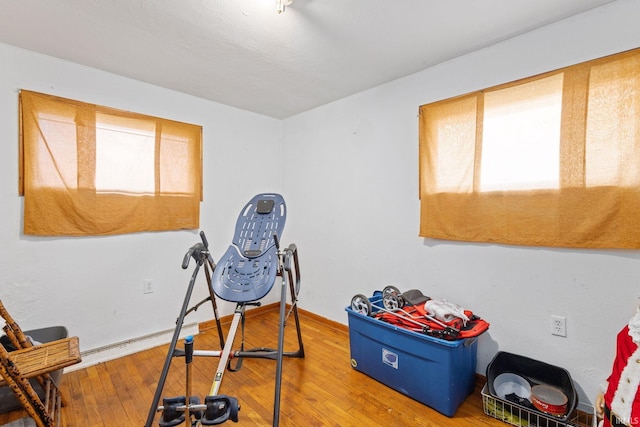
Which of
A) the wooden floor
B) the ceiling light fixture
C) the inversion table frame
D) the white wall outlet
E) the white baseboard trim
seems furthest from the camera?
the white wall outlet

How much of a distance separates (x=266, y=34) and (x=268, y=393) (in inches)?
93.4

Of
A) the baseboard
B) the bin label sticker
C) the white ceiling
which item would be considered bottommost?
the baseboard

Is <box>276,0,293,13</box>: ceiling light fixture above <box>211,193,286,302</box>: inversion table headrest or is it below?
above

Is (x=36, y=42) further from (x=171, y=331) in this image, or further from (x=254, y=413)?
(x=254, y=413)

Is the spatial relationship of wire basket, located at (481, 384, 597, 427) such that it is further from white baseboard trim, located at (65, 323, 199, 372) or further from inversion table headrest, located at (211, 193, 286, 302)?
white baseboard trim, located at (65, 323, 199, 372)

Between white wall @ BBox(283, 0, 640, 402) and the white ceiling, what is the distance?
0.17 m

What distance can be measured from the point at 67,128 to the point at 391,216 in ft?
8.80

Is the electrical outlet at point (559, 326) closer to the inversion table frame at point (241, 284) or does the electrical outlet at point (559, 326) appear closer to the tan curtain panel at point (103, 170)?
the inversion table frame at point (241, 284)

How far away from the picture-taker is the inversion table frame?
1280 mm

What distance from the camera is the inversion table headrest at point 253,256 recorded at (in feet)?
6.57

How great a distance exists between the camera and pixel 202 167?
10.00 ft

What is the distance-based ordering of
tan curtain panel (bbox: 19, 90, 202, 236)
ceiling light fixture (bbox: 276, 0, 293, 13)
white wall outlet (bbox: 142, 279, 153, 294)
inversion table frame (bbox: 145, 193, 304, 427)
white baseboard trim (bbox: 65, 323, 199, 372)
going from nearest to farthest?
inversion table frame (bbox: 145, 193, 304, 427)
ceiling light fixture (bbox: 276, 0, 293, 13)
tan curtain panel (bbox: 19, 90, 202, 236)
white baseboard trim (bbox: 65, 323, 199, 372)
white wall outlet (bbox: 142, 279, 153, 294)

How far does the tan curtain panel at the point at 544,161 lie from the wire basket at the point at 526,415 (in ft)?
3.11

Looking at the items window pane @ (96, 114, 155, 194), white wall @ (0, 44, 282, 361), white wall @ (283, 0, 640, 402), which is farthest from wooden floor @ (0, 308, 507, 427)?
window pane @ (96, 114, 155, 194)
